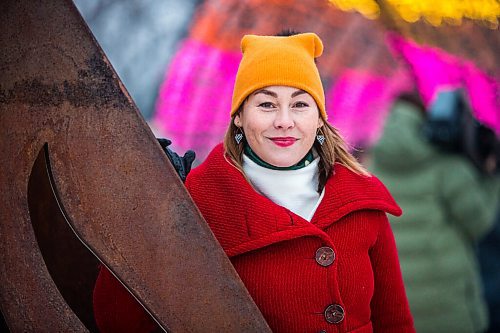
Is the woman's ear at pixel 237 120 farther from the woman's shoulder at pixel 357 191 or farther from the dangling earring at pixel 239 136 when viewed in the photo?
the woman's shoulder at pixel 357 191

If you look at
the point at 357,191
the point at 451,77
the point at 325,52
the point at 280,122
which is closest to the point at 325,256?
the point at 357,191

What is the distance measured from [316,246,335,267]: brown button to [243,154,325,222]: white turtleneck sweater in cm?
7

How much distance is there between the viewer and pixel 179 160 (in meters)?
1.41

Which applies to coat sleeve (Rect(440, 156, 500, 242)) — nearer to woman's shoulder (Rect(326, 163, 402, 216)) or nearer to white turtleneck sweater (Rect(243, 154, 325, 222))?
woman's shoulder (Rect(326, 163, 402, 216))

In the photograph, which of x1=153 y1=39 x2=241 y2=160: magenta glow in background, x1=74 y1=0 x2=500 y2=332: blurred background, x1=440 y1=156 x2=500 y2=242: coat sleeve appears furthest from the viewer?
x1=153 y1=39 x2=241 y2=160: magenta glow in background

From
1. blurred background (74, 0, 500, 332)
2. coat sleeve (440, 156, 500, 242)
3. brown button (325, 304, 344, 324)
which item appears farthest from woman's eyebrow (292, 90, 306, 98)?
coat sleeve (440, 156, 500, 242)

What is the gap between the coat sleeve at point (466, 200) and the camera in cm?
295

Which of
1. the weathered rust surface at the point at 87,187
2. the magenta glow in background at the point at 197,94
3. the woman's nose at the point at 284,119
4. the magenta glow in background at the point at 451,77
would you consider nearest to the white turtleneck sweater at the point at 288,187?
the woman's nose at the point at 284,119

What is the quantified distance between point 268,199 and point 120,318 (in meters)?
0.37

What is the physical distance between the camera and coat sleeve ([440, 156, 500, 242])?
2.95 meters

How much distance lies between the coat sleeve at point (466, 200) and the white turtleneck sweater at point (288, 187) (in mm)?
1701

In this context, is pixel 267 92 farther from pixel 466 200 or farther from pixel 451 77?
pixel 451 77

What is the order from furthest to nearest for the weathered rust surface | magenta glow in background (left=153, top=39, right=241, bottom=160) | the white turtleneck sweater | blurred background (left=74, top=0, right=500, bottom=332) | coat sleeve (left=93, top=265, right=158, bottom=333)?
magenta glow in background (left=153, top=39, right=241, bottom=160)
blurred background (left=74, top=0, right=500, bottom=332)
the white turtleneck sweater
coat sleeve (left=93, top=265, right=158, bottom=333)
the weathered rust surface

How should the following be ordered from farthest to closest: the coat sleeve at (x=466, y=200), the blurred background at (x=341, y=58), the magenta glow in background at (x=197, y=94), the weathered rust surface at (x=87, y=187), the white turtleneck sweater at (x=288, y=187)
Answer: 1. the magenta glow in background at (x=197, y=94)
2. the blurred background at (x=341, y=58)
3. the coat sleeve at (x=466, y=200)
4. the white turtleneck sweater at (x=288, y=187)
5. the weathered rust surface at (x=87, y=187)
